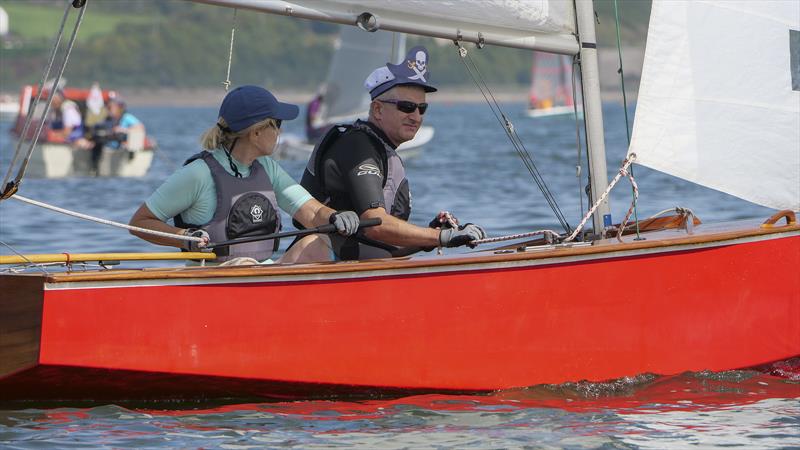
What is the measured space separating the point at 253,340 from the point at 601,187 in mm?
1677

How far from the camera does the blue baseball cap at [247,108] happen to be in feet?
18.1

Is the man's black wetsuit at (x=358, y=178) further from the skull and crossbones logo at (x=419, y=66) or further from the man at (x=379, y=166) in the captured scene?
the skull and crossbones logo at (x=419, y=66)

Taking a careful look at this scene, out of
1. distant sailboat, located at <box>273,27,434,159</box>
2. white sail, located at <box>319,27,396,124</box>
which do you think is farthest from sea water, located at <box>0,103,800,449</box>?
white sail, located at <box>319,27,396,124</box>

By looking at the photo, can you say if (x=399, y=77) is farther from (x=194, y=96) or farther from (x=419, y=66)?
(x=194, y=96)

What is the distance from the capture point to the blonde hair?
18.3 ft

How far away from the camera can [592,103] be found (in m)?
6.04

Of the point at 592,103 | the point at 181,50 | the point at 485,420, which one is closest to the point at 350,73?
the point at 592,103

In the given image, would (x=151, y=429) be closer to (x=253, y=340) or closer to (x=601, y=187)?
(x=253, y=340)

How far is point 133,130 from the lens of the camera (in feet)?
74.0

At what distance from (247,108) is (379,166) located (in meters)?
0.59

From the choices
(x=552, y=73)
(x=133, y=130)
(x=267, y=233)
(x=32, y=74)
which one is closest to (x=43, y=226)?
(x=267, y=233)

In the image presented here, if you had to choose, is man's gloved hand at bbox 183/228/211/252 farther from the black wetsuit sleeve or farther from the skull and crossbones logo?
the skull and crossbones logo

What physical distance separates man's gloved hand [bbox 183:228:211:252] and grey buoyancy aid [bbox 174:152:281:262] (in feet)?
0.22

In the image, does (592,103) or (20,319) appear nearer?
(20,319)
